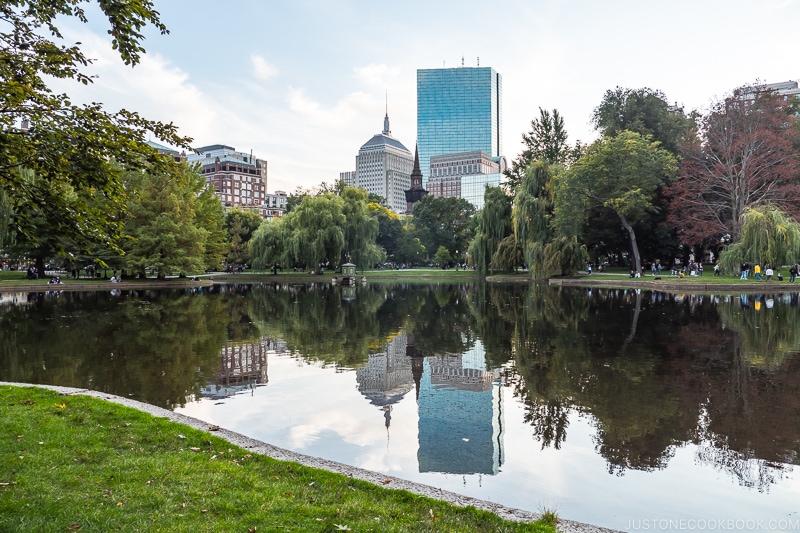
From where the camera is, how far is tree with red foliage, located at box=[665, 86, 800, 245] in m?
41.5

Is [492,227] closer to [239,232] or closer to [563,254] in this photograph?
[563,254]

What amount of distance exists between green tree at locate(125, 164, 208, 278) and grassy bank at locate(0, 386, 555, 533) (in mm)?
41500

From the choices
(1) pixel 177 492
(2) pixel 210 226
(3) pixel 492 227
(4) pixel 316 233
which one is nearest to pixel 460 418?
(1) pixel 177 492

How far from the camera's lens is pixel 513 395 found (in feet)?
31.9

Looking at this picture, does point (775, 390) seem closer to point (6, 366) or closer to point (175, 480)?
point (175, 480)

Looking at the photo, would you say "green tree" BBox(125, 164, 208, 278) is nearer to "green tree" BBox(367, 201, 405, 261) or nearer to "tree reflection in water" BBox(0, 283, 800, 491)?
"tree reflection in water" BBox(0, 283, 800, 491)

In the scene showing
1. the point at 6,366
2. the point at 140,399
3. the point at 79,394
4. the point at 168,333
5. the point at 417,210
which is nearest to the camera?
the point at 79,394

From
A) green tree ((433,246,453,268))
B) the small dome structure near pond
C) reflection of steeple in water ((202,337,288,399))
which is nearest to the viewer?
reflection of steeple in water ((202,337,288,399))

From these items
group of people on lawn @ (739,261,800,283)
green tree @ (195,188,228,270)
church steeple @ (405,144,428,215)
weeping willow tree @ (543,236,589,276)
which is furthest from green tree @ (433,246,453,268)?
church steeple @ (405,144,428,215)

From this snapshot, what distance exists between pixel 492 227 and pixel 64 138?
4859cm

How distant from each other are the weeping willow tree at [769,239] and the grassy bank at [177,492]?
127ft

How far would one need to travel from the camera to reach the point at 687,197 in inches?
1769

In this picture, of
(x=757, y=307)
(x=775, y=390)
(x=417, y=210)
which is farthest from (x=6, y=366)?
(x=417, y=210)

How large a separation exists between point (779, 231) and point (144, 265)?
47771mm
